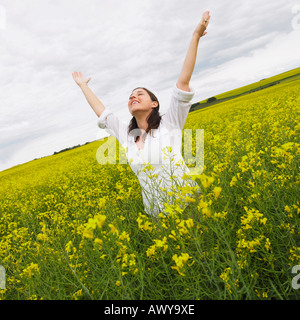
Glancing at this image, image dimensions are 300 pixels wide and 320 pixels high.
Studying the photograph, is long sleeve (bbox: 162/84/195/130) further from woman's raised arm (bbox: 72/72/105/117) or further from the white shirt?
woman's raised arm (bbox: 72/72/105/117)

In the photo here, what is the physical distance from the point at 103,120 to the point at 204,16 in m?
1.71

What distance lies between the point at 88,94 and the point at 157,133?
4.28ft

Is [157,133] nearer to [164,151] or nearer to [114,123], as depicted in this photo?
[164,151]

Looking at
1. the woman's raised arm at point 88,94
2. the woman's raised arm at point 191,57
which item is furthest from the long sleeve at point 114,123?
the woman's raised arm at point 191,57

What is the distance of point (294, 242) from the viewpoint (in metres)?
1.62

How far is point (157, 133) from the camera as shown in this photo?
9.07ft

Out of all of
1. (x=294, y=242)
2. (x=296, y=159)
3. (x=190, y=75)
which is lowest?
(x=294, y=242)

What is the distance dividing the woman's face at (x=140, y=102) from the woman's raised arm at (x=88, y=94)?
638 millimetres

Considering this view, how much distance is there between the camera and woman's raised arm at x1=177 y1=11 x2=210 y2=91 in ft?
7.47

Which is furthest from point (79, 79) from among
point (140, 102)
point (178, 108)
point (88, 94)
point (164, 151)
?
point (164, 151)

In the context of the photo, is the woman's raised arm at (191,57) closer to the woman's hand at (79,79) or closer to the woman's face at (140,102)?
the woman's face at (140,102)

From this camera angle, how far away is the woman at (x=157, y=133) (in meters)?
2.42
